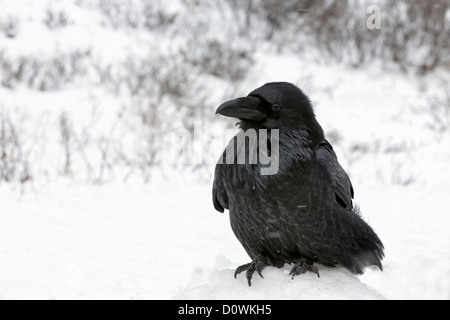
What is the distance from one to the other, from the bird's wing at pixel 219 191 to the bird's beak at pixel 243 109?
1.02 ft

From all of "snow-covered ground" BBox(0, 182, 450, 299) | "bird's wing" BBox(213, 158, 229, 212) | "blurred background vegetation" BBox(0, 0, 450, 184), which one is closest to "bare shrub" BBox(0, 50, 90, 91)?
"blurred background vegetation" BBox(0, 0, 450, 184)

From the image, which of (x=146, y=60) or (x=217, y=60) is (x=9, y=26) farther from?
(x=217, y=60)

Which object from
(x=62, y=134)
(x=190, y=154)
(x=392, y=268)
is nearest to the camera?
(x=392, y=268)

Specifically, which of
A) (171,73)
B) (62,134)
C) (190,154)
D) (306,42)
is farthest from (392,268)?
(306,42)

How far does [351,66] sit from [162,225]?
6427 millimetres

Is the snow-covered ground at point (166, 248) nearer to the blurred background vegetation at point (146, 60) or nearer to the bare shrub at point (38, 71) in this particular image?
the blurred background vegetation at point (146, 60)

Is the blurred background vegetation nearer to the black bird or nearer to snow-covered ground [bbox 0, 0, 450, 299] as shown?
snow-covered ground [bbox 0, 0, 450, 299]

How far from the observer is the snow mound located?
220cm

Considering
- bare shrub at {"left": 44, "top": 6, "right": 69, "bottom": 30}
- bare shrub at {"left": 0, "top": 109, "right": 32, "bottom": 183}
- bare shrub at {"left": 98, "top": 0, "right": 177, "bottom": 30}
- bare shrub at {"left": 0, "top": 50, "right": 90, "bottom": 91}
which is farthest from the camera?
bare shrub at {"left": 98, "top": 0, "right": 177, "bottom": 30}

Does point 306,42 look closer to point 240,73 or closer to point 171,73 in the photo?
point 240,73

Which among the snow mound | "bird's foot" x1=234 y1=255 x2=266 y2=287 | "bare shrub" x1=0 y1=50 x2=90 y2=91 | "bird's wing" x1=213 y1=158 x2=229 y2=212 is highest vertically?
"bare shrub" x1=0 y1=50 x2=90 y2=91

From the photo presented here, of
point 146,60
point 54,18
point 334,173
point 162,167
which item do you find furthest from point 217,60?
point 334,173

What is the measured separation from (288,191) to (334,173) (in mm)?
246

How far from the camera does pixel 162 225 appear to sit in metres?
4.81
